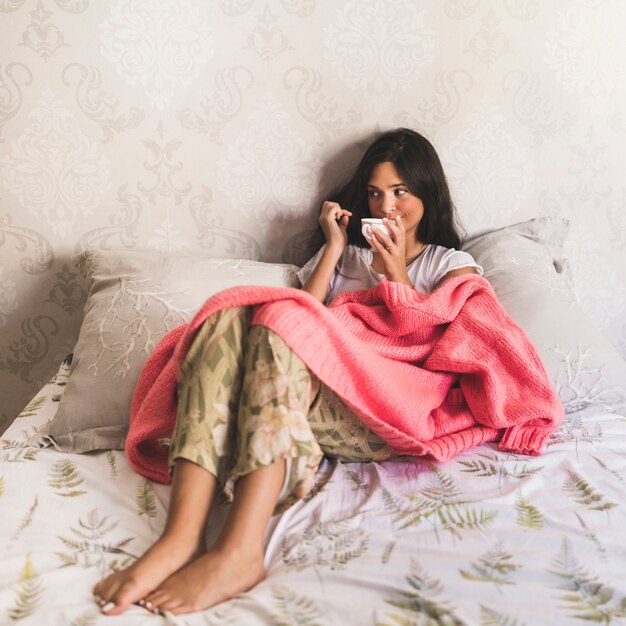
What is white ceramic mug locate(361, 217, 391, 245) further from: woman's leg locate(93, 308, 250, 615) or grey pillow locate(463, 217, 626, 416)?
woman's leg locate(93, 308, 250, 615)

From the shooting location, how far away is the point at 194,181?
A: 1.63m

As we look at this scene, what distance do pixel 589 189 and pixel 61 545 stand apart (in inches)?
63.3

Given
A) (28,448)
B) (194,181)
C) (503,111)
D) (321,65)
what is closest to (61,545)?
(28,448)

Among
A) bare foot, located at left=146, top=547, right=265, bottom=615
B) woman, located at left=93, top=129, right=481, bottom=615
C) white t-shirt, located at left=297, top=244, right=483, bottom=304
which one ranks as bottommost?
bare foot, located at left=146, top=547, right=265, bottom=615

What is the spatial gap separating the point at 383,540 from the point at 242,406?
0.93 feet

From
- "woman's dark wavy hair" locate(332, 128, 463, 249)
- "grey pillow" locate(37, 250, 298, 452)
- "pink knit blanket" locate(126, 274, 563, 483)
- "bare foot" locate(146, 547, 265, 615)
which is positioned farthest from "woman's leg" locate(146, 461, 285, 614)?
"woman's dark wavy hair" locate(332, 128, 463, 249)

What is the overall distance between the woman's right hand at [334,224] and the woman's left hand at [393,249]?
0.41ft

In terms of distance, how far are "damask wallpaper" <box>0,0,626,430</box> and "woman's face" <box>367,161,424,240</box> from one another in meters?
0.16

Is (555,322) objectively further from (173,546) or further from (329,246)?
(173,546)

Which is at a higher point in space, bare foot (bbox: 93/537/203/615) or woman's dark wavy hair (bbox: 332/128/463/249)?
woman's dark wavy hair (bbox: 332/128/463/249)

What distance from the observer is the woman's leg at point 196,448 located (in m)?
0.82

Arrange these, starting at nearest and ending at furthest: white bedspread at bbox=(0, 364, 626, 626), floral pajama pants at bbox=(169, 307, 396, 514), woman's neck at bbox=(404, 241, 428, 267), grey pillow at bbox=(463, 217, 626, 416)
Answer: white bedspread at bbox=(0, 364, 626, 626) → floral pajama pants at bbox=(169, 307, 396, 514) → grey pillow at bbox=(463, 217, 626, 416) → woman's neck at bbox=(404, 241, 428, 267)

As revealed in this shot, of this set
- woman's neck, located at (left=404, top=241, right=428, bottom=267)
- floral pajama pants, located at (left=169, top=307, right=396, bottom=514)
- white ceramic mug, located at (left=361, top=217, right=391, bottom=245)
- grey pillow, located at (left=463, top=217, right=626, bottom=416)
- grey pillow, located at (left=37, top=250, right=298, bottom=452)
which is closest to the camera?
floral pajama pants, located at (left=169, top=307, right=396, bottom=514)

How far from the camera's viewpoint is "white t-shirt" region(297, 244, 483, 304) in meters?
1.51
